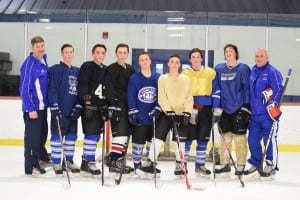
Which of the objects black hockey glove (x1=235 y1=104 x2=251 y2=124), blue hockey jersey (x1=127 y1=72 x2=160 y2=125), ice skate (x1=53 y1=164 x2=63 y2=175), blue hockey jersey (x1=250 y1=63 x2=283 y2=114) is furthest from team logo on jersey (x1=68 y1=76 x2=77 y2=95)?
blue hockey jersey (x1=250 y1=63 x2=283 y2=114)

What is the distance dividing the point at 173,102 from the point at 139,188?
0.78m

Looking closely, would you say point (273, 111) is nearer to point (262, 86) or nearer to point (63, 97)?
point (262, 86)

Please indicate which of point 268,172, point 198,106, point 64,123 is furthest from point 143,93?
point 268,172

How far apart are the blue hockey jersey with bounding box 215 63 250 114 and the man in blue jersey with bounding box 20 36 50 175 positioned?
5.14 feet

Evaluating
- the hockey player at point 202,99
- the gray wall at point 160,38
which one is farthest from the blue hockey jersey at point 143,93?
the gray wall at point 160,38

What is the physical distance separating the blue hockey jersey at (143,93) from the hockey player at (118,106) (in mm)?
97

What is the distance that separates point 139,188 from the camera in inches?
148

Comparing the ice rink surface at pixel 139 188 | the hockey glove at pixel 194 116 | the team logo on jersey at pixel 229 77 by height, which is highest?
the team logo on jersey at pixel 229 77

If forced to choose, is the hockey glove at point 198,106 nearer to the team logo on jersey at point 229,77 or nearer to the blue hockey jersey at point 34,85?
the team logo on jersey at point 229,77

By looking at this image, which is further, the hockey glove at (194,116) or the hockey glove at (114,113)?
the hockey glove at (194,116)

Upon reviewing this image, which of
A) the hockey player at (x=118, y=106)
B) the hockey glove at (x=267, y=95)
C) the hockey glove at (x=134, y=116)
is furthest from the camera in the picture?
the hockey glove at (x=267, y=95)

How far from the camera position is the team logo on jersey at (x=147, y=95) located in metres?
4.00

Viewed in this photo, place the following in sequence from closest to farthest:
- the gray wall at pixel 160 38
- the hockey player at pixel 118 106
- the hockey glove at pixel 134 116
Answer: the hockey glove at pixel 134 116, the hockey player at pixel 118 106, the gray wall at pixel 160 38

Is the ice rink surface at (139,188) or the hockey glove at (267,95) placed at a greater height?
the hockey glove at (267,95)
